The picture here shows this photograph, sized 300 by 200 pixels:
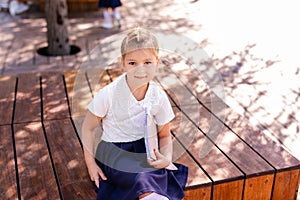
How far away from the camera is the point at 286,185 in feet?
7.90

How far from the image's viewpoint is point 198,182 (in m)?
2.22

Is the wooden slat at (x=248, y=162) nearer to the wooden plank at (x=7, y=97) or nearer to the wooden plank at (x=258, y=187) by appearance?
the wooden plank at (x=258, y=187)

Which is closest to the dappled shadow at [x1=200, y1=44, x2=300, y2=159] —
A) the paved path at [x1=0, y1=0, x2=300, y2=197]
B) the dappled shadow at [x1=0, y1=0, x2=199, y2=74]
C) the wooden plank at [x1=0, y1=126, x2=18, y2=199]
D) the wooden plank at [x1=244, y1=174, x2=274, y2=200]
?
the paved path at [x1=0, y1=0, x2=300, y2=197]

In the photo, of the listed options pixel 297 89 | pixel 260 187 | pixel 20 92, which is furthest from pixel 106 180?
pixel 297 89

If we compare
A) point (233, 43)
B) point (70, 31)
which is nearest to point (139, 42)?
point (233, 43)

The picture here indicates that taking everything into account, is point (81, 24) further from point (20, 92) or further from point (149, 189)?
point (149, 189)

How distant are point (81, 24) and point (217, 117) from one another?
3.03 m

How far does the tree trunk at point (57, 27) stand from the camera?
4273mm

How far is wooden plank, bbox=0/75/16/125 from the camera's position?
285 centimetres

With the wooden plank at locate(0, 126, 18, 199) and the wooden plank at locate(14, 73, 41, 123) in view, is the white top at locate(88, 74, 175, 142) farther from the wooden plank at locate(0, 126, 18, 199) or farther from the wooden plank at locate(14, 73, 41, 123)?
the wooden plank at locate(14, 73, 41, 123)

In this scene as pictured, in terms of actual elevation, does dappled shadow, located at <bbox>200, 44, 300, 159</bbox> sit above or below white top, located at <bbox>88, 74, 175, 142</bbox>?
below

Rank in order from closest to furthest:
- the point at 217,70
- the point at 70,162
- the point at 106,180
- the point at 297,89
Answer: the point at 106,180 < the point at 70,162 < the point at 297,89 < the point at 217,70

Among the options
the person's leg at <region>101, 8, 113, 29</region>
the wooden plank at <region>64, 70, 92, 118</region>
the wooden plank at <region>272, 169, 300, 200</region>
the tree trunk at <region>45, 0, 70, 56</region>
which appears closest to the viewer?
the wooden plank at <region>272, 169, 300, 200</region>

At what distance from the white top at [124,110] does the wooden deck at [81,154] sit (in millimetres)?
329
